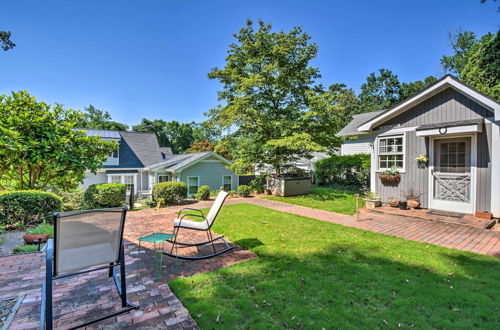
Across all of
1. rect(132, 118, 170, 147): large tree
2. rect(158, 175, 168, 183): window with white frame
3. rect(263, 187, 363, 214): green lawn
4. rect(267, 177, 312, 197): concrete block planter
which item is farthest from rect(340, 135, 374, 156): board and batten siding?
rect(132, 118, 170, 147): large tree

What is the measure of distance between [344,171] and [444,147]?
7725 mm

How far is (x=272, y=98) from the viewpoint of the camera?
14078 mm

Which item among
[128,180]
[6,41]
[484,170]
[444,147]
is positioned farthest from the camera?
[128,180]

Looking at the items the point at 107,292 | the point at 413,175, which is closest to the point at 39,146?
the point at 107,292

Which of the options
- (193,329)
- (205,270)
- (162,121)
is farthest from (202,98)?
(162,121)

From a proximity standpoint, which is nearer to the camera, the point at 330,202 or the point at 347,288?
the point at 347,288

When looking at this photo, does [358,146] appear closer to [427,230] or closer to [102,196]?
[427,230]

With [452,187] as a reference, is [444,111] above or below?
above

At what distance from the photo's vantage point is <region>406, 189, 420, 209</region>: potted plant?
819 cm

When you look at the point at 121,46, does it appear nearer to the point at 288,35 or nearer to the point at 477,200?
the point at 288,35

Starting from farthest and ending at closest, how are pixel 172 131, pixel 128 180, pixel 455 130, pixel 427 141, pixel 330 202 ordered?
1. pixel 172 131
2. pixel 128 180
3. pixel 330 202
4. pixel 427 141
5. pixel 455 130

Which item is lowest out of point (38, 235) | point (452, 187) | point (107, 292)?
point (107, 292)

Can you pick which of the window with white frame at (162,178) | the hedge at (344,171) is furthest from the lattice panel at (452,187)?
the window with white frame at (162,178)

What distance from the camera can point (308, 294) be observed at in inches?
123
